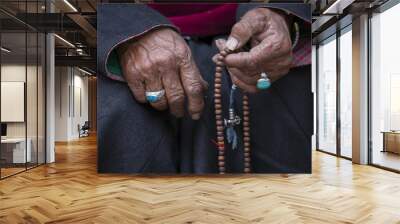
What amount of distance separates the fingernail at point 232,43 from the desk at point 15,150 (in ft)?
13.0

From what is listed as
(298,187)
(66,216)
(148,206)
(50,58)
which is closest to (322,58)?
(298,187)

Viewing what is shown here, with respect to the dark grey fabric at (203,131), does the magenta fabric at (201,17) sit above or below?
above

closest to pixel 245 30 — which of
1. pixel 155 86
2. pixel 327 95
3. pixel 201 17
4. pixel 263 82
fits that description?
pixel 201 17

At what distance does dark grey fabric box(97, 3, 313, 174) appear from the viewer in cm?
621

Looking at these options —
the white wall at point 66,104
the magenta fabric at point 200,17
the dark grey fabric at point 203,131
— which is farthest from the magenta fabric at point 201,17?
the white wall at point 66,104

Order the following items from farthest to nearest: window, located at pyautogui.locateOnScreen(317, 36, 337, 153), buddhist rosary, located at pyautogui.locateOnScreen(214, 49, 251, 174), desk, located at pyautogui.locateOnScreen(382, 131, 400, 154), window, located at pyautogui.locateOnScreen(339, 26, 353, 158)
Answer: window, located at pyautogui.locateOnScreen(317, 36, 337, 153), window, located at pyautogui.locateOnScreen(339, 26, 353, 158), desk, located at pyautogui.locateOnScreen(382, 131, 400, 154), buddhist rosary, located at pyautogui.locateOnScreen(214, 49, 251, 174)

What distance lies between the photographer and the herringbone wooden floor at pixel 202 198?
3867 millimetres

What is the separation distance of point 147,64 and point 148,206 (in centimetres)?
254

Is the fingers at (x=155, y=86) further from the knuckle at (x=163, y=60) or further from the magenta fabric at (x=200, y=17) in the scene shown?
the magenta fabric at (x=200, y=17)

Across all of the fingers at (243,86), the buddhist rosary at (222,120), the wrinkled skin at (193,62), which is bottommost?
the buddhist rosary at (222,120)

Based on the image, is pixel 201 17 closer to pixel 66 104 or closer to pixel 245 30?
pixel 245 30

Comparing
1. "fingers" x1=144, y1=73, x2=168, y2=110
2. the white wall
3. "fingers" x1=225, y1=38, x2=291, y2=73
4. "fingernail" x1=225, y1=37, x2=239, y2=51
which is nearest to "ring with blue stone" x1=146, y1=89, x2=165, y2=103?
"fingers" x1=144, y1=73, x2=168, y2=110

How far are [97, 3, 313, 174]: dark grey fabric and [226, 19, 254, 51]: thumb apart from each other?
0.31 meters

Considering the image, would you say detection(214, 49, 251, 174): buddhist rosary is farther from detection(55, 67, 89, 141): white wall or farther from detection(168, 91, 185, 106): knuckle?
detection(55, 67, 89, 141): white wall
